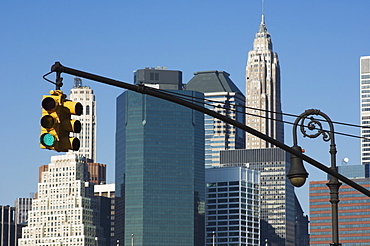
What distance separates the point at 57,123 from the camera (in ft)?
75.0

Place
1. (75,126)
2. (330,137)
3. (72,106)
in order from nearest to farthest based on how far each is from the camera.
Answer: (72,106)
(75,126)
(330,137)

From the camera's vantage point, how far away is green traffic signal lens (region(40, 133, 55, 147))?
22656 millimetres

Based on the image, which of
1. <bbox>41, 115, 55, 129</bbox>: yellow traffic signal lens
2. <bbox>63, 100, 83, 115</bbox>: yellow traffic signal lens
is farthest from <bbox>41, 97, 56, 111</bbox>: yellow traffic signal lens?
<bbox>63, 100, 83, 115</bbox>: yellow traffic signal lens

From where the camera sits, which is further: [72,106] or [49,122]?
[72,106]

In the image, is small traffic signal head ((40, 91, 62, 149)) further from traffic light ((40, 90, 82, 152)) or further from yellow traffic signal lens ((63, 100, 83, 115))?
yellow traffic signal lens ((63, 100, 83, 115))

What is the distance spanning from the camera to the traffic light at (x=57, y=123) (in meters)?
22.7

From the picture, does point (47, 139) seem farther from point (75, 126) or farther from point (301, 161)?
point (301, 161)

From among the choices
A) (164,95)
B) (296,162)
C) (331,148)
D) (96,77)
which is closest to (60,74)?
(96,77)

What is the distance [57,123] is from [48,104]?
46cm

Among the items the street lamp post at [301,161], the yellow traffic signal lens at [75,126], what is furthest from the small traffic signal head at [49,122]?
the street lamp post at [301,161]

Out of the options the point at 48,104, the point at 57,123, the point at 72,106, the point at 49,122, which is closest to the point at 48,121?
the point at 49,122

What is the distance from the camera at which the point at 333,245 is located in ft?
99.6

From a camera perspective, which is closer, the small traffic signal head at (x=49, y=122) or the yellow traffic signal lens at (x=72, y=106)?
the small traffic signal head at (x=49, y=122)

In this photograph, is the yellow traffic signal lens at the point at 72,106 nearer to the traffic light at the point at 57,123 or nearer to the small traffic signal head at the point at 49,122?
the traffic light at the point at 57,123
